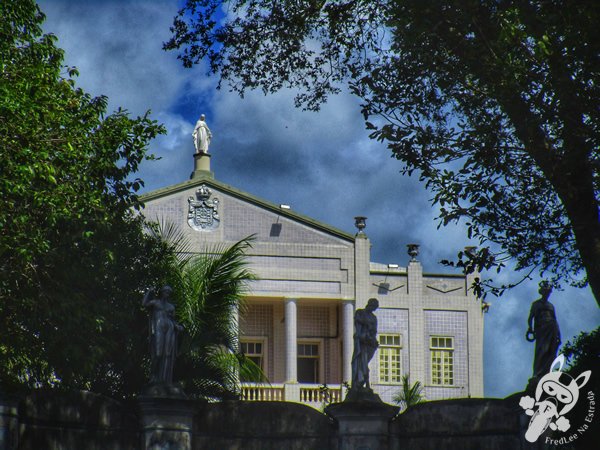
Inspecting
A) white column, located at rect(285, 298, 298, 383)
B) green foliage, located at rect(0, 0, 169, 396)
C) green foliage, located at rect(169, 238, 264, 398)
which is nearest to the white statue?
white column, located at rect(285, 298, 298, 383)

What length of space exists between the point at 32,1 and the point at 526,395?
10027 millimetres

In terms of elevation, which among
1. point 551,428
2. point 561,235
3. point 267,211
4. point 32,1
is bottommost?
point 551,428

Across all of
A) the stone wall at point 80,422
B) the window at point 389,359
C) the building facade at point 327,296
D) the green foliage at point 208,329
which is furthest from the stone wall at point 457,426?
the window at point 389,359

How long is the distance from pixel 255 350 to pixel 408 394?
750 centimetres

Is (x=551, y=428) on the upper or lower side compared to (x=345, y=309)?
lower

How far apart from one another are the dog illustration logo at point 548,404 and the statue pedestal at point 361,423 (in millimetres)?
2049

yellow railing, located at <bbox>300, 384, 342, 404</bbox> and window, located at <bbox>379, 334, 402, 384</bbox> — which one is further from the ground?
window, located at <bbox>379, 334, 402, 384</bbox>

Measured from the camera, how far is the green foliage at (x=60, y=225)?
766 inches

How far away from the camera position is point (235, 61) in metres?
20.2

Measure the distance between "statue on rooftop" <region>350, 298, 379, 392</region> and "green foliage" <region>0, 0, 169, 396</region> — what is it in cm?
414

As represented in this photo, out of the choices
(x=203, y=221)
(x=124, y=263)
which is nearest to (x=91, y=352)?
(x=124, y=263)

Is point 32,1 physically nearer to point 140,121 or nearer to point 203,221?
point 140,121

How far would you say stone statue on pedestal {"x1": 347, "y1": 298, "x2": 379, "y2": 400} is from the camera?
759 inches

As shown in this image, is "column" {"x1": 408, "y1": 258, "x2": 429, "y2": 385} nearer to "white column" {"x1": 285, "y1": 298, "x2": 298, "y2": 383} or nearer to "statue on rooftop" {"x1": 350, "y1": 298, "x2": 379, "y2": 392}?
"white column" {"x1": 285, "y1": 298, "x2": 298, "y2": 383}
